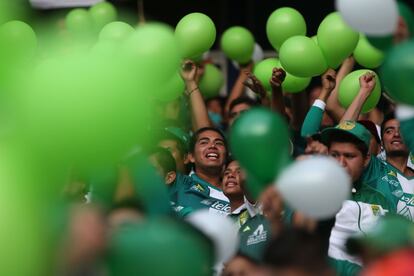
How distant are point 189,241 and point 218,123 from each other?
3394 mm

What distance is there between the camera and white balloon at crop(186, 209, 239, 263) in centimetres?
283

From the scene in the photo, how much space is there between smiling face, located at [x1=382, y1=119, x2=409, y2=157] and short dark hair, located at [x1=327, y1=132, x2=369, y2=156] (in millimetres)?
606

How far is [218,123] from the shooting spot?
19.6 feet

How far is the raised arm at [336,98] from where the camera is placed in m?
4.94

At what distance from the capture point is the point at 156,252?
2.54m

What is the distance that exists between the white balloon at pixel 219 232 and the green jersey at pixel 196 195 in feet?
4.53

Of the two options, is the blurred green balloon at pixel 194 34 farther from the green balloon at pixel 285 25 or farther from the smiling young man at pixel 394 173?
the smiling young man at pixel 394 173

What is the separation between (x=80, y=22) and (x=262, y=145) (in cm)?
280

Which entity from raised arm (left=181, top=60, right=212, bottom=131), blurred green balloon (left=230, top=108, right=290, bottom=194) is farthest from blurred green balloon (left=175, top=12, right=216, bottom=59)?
blurred green balloon (left=230, top=108, right=290, bottom=194)

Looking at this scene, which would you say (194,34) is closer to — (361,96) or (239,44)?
(361,96)

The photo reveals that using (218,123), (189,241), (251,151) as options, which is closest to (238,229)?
(251,151)

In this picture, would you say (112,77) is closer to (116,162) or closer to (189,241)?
(116,162)

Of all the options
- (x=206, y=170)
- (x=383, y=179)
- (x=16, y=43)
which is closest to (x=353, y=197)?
(x=383, y=179)

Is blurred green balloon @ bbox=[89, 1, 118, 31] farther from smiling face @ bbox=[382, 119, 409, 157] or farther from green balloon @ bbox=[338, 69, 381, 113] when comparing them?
smiling face @ bbox=[382, 119, 409, 157]
